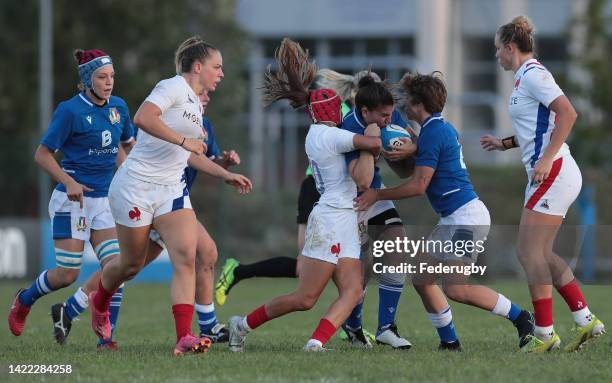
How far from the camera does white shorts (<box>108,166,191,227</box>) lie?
782 centimetres

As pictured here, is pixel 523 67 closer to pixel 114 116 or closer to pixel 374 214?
pixel 374 214

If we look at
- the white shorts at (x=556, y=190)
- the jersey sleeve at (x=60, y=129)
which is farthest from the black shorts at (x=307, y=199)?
the white shorts at (x=556, y=190)

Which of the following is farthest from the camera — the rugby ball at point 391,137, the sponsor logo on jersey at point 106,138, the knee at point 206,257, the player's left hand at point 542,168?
the sponsor logo on jersey at point 106,138

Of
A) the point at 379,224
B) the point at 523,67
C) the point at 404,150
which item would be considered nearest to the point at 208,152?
the point at 379,224

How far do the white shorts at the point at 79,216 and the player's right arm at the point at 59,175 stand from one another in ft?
0.65

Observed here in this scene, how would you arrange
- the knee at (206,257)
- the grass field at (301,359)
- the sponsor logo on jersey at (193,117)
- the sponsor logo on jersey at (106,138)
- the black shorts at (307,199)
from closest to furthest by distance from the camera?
the grass field at (301,359) < the sponsor logo on jersey at (193,117) < the knee at (206,257) < the sponsor logo on jersey at (106,138) < the black shorts at (307,199)

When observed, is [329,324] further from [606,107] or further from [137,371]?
[606,107]

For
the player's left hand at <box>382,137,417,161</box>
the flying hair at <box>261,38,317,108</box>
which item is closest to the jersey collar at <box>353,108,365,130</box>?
the player's left hand at <box>382,137,417,161</box>

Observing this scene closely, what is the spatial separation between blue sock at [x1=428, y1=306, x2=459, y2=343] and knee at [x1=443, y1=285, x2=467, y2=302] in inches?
9.2

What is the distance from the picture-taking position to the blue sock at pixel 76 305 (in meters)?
9.06

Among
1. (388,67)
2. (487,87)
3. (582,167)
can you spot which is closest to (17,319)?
(582,167)

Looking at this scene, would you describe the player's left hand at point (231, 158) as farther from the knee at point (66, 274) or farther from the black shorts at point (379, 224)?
the knee at point (66, 274)

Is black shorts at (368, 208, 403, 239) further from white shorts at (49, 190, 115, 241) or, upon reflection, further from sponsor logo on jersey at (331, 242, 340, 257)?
white shorts at (49, 190, 115, 241)

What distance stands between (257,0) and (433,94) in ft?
90.1
